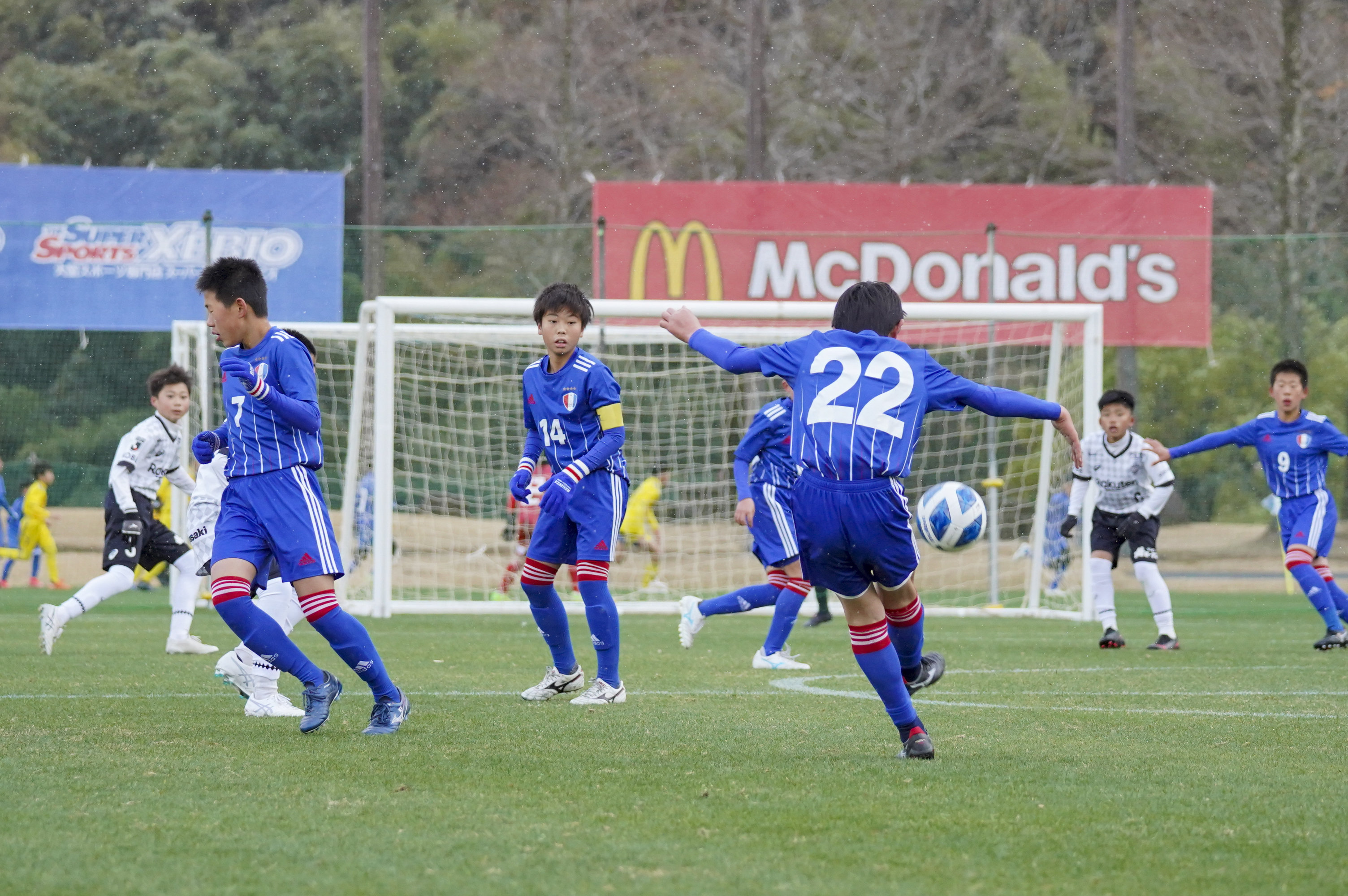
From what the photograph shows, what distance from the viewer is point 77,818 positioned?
14.0 feet

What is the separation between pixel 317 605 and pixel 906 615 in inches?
84.9

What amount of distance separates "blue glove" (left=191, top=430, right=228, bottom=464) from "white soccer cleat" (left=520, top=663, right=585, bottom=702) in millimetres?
1876

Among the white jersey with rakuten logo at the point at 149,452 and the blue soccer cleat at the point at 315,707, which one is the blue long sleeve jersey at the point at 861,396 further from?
the white jersey with rakuten logo at the point at 149,452

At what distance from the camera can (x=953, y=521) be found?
6438mm

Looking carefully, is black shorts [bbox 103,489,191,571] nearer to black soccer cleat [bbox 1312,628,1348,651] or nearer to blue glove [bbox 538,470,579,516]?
blue glove [bbox 538,470,579,516]

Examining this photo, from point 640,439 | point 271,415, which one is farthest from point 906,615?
point 640,439

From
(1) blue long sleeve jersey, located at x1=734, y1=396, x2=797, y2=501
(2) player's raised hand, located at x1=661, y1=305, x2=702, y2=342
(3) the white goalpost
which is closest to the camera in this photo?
(2) player's raised hand, located at x1=661, y1=305, x2=702, y2=342

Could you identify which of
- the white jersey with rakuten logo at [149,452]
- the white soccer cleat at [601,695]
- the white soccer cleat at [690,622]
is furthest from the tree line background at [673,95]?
the white soccer cleat at [601,695]

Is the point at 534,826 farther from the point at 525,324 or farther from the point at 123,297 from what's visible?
the point at 123,297

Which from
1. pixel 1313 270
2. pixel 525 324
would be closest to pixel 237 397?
pixel 525 324

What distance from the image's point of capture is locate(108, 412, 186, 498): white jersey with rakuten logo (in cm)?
966

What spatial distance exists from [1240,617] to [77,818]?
13599 millimetres

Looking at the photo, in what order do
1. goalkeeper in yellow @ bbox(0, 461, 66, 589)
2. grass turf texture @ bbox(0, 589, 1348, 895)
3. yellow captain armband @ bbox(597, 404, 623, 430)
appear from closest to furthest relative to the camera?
grass turf texture @ bbox(0, 589, 1348, 895) → yellow captain armband @ bbox(597, 404, 623, 430) → goalkeeper in yellow @ bbox(0, 461, 66, 589)

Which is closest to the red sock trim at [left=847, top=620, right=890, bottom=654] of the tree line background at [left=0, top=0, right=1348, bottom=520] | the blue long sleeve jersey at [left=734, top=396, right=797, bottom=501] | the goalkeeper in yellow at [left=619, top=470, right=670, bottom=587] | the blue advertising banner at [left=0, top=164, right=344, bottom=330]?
the blue long sleeve jersey at [left=734, top=396, right=797, bottom=501]
